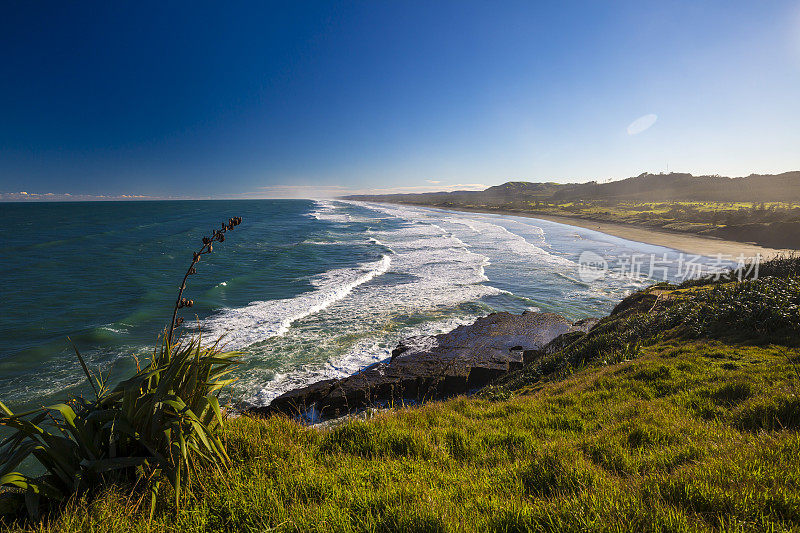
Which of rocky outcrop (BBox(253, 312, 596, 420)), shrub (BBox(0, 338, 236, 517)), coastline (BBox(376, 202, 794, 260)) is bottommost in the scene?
rocky outcrop (BBox(253, 312, 596, 420))

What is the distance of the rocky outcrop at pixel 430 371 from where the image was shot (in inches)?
331

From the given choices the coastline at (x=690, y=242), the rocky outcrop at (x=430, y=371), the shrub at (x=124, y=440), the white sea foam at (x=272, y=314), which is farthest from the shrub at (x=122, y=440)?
the coastline at (x=690, y=242)

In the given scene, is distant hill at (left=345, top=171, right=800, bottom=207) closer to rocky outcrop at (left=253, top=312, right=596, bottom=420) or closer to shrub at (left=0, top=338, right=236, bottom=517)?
rocky outcrop at (left=253, top=312, right=596, bottom=420)

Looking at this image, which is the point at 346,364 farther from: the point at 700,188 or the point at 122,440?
the point at 700,188

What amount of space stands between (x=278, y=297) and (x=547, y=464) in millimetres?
17347

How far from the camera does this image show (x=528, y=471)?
3119 millimetres

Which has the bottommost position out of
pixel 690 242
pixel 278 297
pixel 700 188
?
pixel 278 297

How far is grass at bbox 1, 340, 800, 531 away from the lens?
2342mm

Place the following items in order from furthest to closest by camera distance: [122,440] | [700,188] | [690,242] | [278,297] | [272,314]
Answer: [700,188] < [690,242] < [278,297] < [272,314] < [122,440]

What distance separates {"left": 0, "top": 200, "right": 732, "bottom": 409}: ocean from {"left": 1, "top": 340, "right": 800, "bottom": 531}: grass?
159 centimetres

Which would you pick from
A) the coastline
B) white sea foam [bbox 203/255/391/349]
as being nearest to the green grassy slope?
white sea foam [bbox 203/255/391/349]

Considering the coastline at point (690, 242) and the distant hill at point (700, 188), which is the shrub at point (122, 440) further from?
the distant hill at point (700, 188)

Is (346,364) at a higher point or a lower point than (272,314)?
lower

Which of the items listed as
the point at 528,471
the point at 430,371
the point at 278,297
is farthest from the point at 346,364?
the point at 278,297
